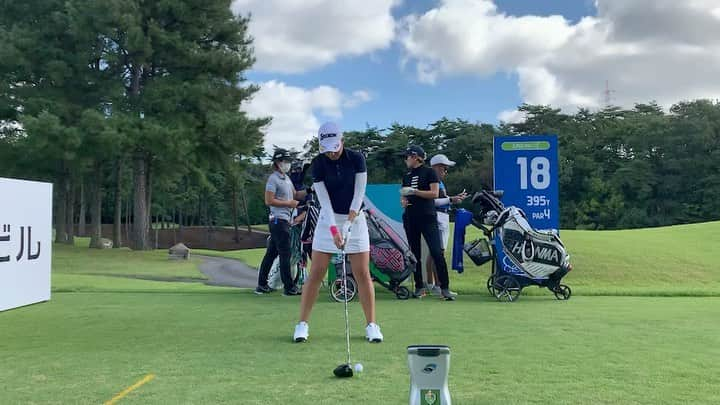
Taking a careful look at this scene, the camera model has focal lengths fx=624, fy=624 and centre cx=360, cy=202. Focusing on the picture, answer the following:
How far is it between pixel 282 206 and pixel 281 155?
73cm

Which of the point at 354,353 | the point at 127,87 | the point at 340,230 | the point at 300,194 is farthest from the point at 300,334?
the point at 127,87

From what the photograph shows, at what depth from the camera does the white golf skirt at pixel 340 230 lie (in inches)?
220

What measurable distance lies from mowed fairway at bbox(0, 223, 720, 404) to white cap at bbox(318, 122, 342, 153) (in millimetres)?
1678

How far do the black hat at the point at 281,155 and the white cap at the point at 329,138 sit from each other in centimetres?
342

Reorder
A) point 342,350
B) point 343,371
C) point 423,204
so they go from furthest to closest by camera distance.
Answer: point 423,204 → point 342,350 → point 343,371

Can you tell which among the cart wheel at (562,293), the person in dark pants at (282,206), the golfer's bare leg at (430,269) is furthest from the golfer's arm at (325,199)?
the cart wheel at (562,293)

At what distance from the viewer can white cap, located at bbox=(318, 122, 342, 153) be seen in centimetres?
546

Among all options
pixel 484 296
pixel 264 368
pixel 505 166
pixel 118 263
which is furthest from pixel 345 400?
pixel 118 263

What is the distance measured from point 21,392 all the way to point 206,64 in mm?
28547

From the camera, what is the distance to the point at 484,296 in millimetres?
9617

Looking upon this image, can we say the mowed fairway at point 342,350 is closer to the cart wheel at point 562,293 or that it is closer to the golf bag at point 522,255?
the cart wheel at point 562,293

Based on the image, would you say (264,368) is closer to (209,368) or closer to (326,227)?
(209,368)

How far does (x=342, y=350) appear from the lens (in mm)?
4945

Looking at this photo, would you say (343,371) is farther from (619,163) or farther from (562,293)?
(619,163)
